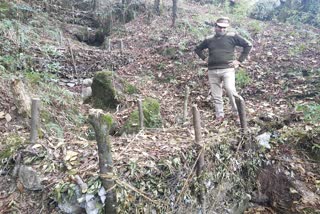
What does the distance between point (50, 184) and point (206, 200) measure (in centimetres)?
206

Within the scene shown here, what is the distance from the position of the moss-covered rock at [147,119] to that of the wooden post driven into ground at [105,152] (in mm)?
2143

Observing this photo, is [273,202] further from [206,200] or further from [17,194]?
[17,194]

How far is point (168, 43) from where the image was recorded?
1030 centimetres

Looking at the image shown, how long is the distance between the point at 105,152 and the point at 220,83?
11.4 feet

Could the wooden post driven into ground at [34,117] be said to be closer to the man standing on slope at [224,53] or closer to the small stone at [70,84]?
the man standing on slope at [224,53]

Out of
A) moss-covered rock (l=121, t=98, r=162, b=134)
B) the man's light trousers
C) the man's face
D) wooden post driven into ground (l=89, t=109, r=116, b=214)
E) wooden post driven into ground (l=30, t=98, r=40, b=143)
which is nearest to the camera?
wooden post driven into ground (l=89, t=109, r=116, b=214)

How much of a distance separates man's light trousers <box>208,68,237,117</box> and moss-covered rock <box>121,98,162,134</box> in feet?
3.99

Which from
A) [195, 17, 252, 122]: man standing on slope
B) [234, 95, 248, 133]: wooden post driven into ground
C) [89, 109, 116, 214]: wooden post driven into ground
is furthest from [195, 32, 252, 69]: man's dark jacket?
[89, 109, 116, 214]: wooden post driven into ground

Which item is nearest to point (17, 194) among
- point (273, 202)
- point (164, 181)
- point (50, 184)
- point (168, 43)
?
point (50, 184)

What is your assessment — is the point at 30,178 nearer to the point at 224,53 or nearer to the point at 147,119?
the point at 147,119

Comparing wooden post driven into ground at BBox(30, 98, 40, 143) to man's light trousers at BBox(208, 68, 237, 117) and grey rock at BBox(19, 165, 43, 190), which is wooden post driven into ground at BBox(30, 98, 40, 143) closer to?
grey rock at BBox(19, 165, 43, 190)

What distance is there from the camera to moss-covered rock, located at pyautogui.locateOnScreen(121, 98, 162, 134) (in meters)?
5.14

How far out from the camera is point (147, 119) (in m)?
5.52

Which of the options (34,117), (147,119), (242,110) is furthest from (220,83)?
(34,117)
